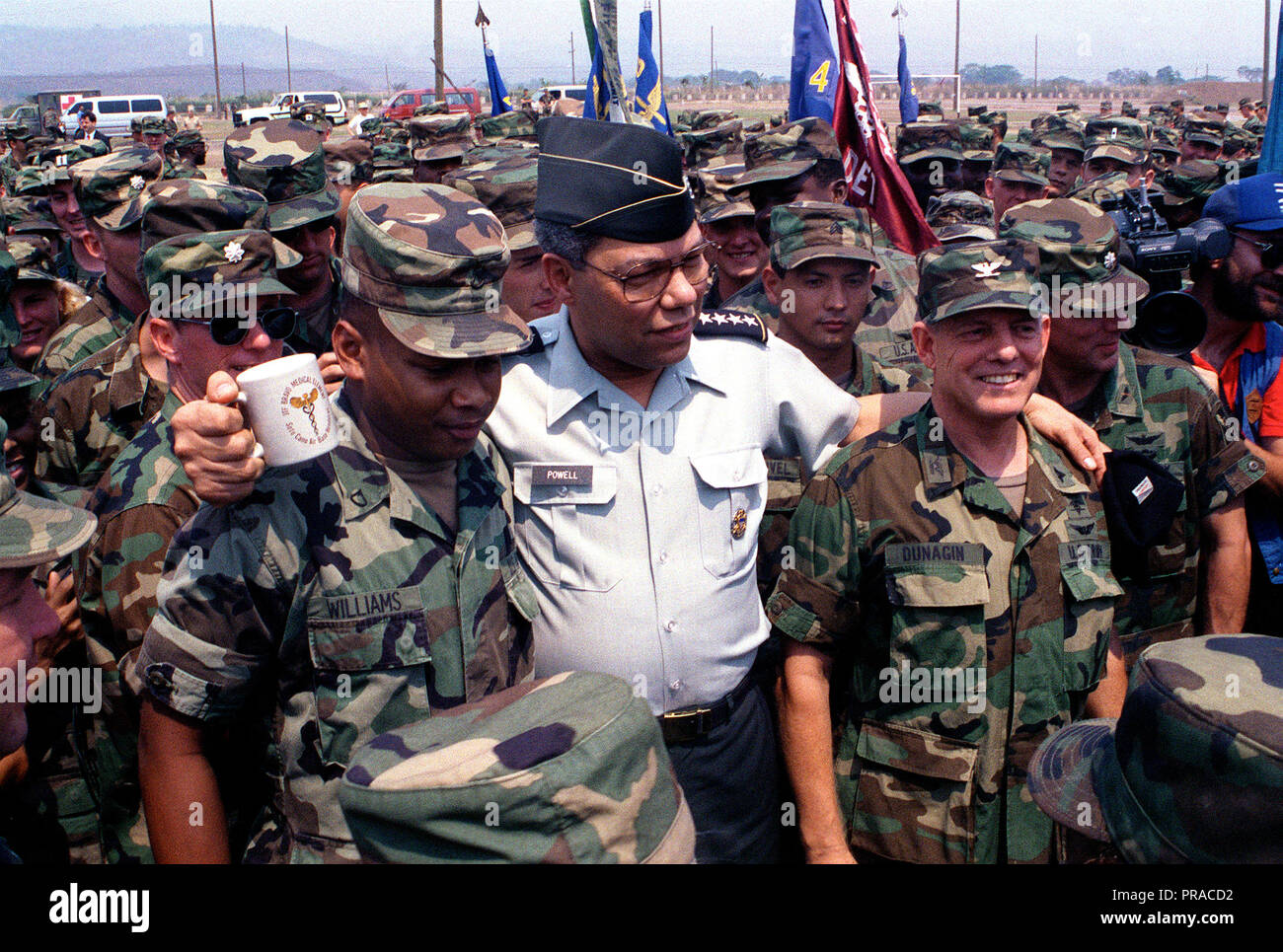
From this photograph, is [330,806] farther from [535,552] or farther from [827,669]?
[827,669]

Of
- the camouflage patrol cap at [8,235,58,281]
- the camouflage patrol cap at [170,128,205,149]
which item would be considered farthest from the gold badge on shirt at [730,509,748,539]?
the camouflage patrol cap at [170,128,205,149]

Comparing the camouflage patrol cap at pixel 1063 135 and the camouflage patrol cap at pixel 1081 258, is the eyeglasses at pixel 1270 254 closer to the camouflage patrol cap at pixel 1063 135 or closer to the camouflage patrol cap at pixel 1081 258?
the camouflage patrol cap at pixel 1081 258

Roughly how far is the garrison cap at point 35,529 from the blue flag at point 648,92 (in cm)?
345

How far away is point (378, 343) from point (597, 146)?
0.86 metres

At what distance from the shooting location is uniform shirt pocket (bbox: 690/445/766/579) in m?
2.69

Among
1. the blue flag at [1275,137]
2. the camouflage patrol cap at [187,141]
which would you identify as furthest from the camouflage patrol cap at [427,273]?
the camouflage patrol cap at [187,141]

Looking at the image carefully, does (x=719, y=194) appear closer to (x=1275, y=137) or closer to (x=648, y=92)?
(x=648, y=92)

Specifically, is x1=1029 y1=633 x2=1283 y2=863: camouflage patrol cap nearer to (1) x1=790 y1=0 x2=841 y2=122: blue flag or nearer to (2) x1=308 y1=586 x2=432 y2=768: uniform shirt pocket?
(2) x1=308 y1=586 x2=432 y2=768: uniform shirt pocket

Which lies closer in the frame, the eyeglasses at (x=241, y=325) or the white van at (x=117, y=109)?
the eyeglasses at (x=241, y=325)

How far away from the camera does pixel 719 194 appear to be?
7.03 metres

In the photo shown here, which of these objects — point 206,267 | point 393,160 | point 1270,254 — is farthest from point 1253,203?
Result: point 393,160

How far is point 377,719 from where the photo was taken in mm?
2111

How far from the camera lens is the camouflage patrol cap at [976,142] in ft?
35.0
